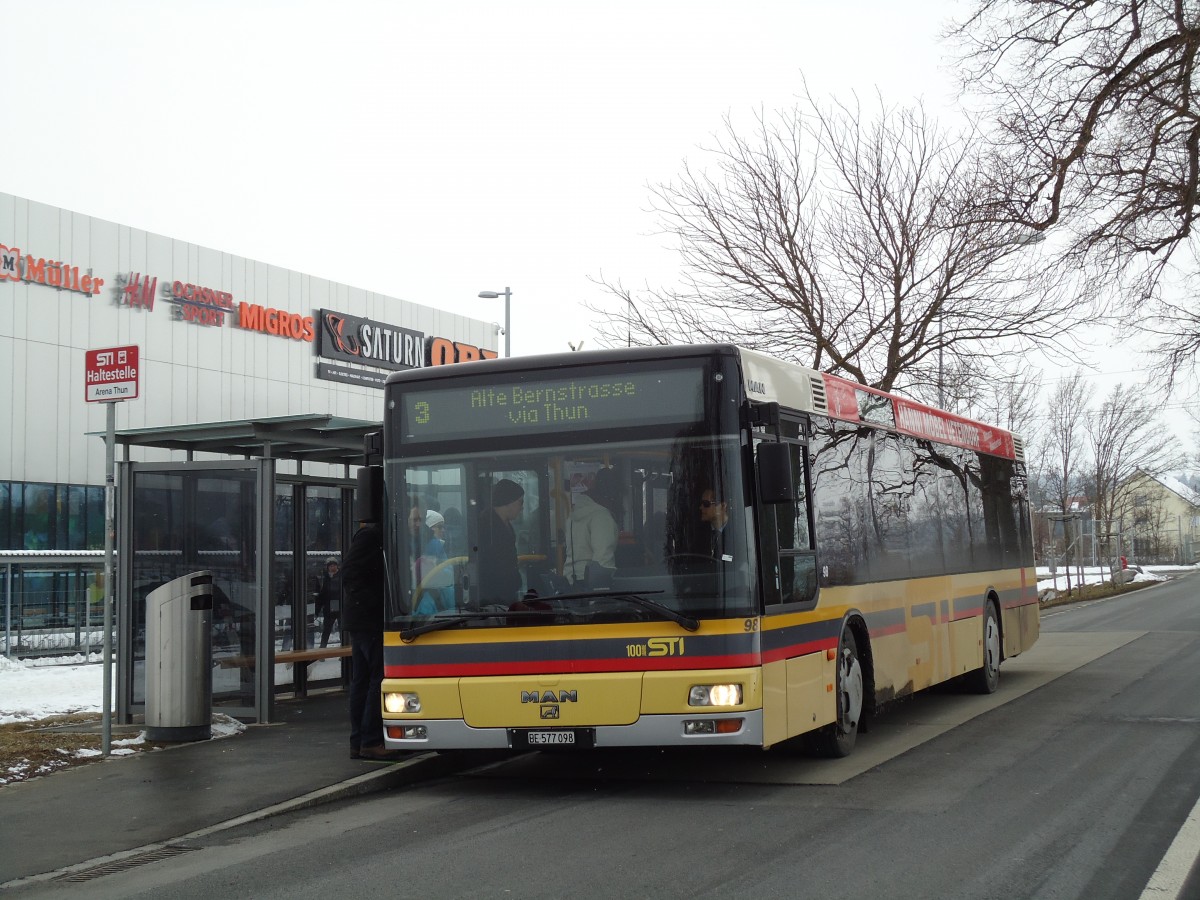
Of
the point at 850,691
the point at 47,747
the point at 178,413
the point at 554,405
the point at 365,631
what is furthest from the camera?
the point at 178,413

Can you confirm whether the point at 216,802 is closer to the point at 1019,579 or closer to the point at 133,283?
the point at 1019,579

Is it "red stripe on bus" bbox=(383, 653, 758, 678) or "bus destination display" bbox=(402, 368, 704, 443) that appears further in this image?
"bus destination display" bbox=(402, 368, 704, 443)

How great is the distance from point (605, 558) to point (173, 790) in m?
3.46

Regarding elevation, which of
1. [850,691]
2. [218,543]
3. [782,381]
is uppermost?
[782,381]

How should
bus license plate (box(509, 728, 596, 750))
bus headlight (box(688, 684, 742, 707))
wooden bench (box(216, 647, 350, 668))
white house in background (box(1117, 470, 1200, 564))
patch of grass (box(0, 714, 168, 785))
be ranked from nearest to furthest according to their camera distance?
bus headlight (box(688, 684, 742, 707)), bus license plate (box(509, 728, 596, 750)), patch of grass (box(0, 714, 168, 785)), wooden bench (box(216, 647, 350, 668)), white house in background (box(1117, 470, 1200, 564))

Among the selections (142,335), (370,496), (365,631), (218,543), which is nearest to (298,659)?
(218,543)

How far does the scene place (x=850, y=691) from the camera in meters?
10.3

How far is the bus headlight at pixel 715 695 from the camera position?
324 inches

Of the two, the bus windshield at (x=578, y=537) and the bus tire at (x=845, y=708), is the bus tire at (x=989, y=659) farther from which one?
the bus windshield at (x=578, y=537)

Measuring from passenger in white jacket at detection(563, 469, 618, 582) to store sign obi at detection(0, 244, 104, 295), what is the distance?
91.9ft

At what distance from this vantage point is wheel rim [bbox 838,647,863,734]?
10109 mm

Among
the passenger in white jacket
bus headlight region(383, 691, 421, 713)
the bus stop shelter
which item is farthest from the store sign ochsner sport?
the passenger in white jacket

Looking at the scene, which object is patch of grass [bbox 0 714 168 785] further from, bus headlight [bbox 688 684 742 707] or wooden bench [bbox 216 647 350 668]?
bus headlight [bbox 688 684 742 707]

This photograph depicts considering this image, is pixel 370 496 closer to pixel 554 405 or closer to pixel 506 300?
pixel 554 405
